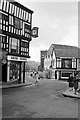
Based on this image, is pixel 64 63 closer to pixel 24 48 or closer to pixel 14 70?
pixel 24 48

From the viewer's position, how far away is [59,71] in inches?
1437

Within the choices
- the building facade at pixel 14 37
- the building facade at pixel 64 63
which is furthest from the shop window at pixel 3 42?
the building facade at pixel 64 63

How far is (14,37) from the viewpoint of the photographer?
21500mm

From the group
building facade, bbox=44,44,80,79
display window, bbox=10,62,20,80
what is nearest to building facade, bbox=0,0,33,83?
display window, bbox=10,62,20,80

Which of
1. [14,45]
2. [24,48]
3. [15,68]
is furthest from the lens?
[24,48]

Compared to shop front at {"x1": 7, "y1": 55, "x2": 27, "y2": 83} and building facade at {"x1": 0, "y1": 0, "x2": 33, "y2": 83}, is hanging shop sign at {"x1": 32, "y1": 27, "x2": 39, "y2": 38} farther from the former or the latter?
shop front at {"x1": 7, "y1": 55, "x2": 27, "y2": 83}

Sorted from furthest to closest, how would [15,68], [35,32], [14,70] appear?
1. [35,32]
2. [15,68]
3. [14,70]

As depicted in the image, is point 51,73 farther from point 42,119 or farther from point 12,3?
point 42,119

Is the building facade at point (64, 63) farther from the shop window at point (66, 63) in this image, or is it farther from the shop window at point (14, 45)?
the shop window at point (14, 45)

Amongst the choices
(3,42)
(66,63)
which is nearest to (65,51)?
(66,63)

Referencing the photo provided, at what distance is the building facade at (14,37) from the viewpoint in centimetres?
1986

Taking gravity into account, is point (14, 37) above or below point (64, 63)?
above

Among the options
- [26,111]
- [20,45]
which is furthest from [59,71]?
[26,111]

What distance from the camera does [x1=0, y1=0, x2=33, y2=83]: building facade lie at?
1986 centimetres
